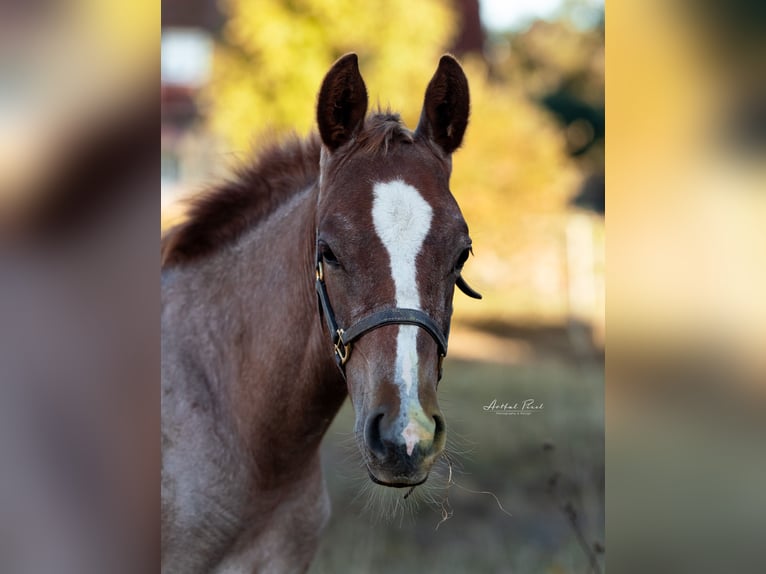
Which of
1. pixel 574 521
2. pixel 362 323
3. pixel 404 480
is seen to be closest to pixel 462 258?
pixel 362 323

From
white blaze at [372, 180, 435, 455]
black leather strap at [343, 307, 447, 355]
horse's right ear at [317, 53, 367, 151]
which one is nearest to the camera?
white blaze at [372, 180, 435, 455]

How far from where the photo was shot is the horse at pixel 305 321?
1.92 m

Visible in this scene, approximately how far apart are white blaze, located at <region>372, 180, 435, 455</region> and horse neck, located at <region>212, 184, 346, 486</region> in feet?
1.38

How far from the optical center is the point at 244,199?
8.89ft

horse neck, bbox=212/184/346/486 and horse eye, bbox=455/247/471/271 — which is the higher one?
horse eye, bbox=455/247/471/271

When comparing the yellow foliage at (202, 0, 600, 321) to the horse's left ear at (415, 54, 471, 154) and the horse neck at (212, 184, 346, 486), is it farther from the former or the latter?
the horse neck at (212, 184, 346, 486)

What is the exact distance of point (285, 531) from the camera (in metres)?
2.55

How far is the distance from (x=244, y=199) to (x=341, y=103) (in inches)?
25.2

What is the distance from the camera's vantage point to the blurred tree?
530 centimetres

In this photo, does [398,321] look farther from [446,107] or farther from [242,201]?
[242,201]

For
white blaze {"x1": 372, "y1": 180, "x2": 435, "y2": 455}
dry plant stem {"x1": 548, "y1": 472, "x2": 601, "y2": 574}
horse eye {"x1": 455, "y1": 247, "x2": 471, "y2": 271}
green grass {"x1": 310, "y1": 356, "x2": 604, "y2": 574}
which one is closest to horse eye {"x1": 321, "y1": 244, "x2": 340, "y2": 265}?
white blaze {"x1": 372, "y1": 180, "x2": 435, "y2": 455}

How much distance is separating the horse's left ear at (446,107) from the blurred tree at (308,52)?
113 inches

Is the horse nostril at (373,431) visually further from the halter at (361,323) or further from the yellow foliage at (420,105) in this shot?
the yellow foliage at (420,105)

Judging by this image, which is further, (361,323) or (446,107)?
(446,107)
